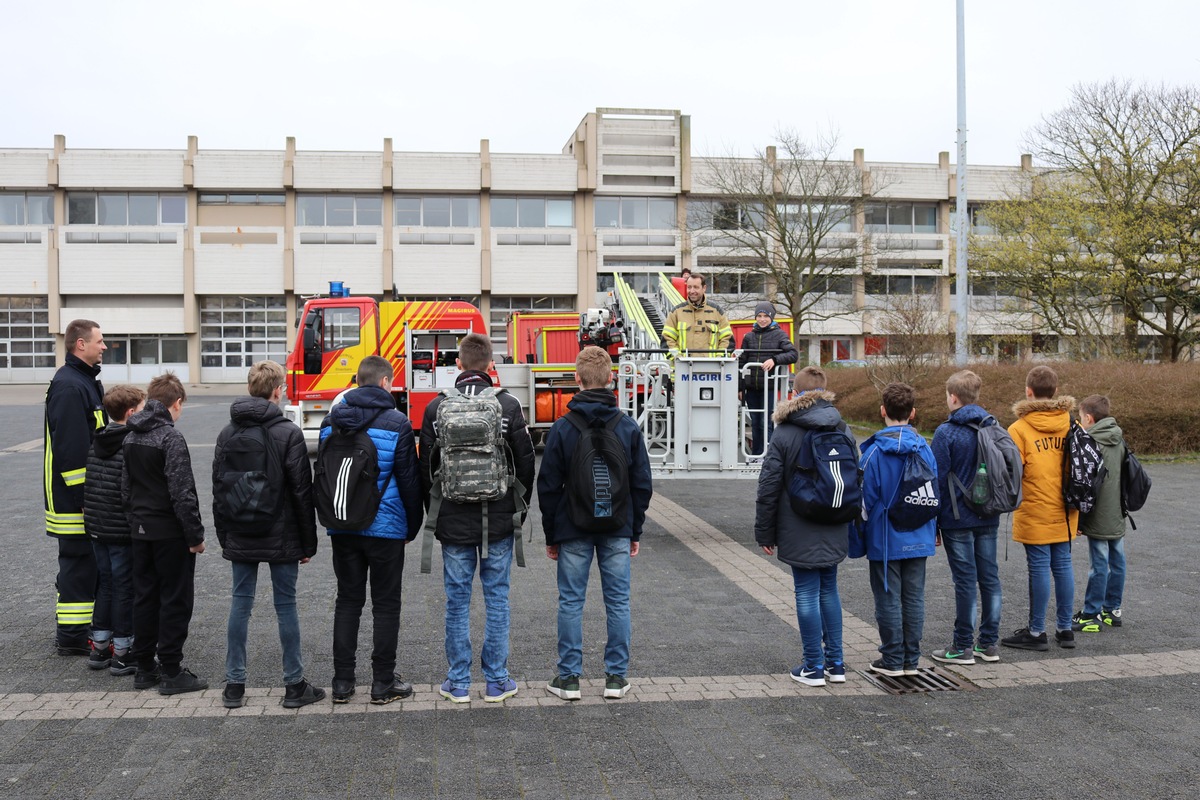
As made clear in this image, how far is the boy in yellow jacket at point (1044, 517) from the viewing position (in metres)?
6.19

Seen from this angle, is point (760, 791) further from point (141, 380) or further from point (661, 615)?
point (141, 380)

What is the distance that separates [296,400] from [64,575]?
1200 cm

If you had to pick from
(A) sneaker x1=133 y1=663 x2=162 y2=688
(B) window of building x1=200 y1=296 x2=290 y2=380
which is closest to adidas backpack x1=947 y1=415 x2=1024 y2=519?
(A) sneaker x1=133 y1=663 x2=162 y2=688

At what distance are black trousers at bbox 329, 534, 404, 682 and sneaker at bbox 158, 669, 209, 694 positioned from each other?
773 mm

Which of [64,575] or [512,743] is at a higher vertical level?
[64,575]

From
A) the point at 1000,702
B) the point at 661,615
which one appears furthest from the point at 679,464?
the point at 1000,702

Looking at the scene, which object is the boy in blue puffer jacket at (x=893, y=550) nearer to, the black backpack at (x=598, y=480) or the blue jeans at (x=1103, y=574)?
the black backpack at (x=598, y=480)

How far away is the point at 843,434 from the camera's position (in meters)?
5.52

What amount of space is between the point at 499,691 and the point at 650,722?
32.2 inches

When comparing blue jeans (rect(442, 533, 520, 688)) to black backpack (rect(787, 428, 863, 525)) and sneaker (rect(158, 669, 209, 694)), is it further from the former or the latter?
black backpack (rect(787, 428, 863, 525))

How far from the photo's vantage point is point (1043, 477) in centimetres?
622

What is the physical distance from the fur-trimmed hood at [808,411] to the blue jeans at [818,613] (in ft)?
2.55

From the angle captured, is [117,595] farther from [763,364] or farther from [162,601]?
[763,364]

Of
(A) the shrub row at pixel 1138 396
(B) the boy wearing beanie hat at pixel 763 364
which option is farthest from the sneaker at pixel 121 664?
(A) the shrub row at pixel 1138 396
